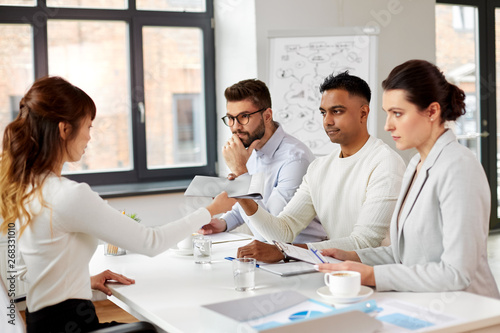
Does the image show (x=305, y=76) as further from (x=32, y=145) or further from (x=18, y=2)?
(x=32, y=145)

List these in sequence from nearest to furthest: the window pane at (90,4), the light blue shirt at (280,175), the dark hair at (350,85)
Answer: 1. the dark hair at (350,85)
2. the light blue shirt at (280,175)
3. the window pane at (90,4)

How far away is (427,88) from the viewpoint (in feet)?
6.16

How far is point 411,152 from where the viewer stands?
5234 mm

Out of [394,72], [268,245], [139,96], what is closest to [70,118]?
[268,245]

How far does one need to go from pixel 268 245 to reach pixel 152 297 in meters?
0.50

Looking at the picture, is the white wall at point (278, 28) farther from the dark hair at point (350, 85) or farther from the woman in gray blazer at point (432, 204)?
the woman in gray blazer at point (432, 204)

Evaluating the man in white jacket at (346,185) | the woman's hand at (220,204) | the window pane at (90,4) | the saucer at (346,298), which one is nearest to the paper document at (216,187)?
the woman's hand at (220,204)

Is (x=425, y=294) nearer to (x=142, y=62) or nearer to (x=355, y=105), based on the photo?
(x=355, y=105)

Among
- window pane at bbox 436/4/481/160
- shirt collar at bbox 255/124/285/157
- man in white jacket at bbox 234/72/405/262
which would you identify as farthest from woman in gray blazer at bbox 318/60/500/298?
window pane at bbox 436/4/481/160

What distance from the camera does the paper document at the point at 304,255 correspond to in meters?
1.96

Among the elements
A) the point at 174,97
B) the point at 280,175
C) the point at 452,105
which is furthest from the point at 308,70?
the point at 452,105

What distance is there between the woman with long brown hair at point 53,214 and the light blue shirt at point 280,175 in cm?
121

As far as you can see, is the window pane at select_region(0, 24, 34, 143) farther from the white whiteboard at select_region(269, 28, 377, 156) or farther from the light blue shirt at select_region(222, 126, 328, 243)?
the light blue shirt at select_region(222, 126, 328, 243)

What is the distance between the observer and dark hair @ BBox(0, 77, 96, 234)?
68.9 inches
